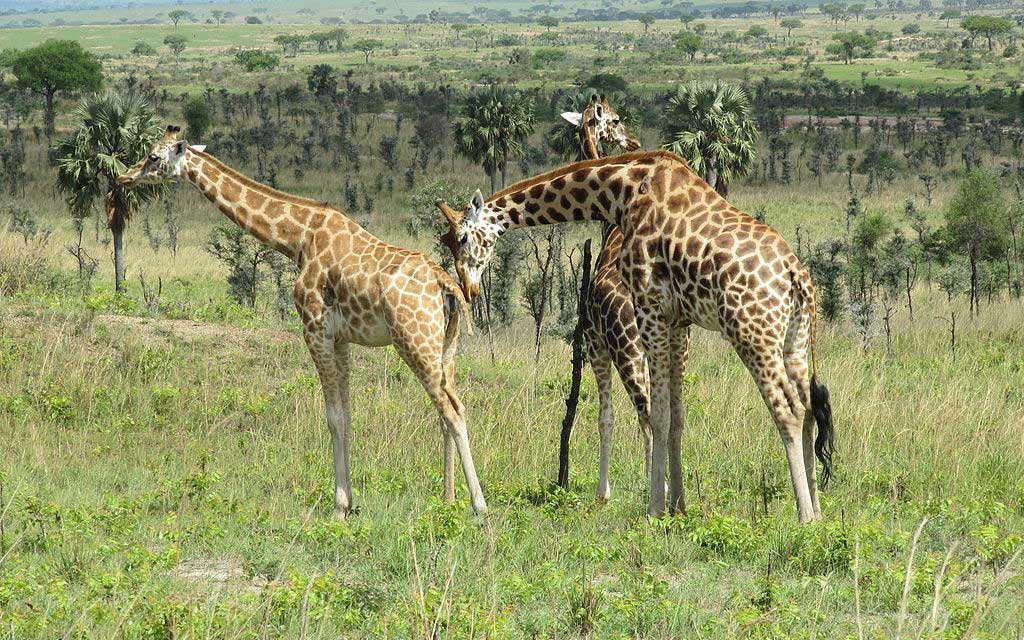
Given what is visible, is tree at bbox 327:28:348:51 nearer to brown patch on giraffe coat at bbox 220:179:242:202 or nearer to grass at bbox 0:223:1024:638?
grass at bbox 0:223:1024:638

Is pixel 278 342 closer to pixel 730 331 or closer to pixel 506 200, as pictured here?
pixel 506 200

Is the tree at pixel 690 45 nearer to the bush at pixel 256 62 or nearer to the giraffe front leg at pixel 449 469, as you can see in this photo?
the bush at pixel 256 62

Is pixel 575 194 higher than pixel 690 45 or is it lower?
lower

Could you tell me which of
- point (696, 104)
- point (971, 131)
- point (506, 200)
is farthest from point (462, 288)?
point (971, 131)

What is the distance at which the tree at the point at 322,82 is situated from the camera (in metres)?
85.0

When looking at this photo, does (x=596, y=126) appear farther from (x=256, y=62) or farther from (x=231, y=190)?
(x=256, y=62)

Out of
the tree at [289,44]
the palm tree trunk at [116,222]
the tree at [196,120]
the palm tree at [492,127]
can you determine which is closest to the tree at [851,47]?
the tree at [289,44]

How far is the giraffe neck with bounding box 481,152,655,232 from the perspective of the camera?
28.5ft

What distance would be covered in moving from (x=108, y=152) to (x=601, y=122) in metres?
19.3

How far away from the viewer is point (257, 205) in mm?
9508

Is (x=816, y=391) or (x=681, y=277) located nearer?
(x=816, y=391)

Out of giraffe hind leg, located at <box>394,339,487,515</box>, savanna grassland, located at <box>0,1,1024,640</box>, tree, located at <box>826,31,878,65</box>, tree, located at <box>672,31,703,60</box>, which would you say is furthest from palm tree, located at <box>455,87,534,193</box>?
tree, located at <box>672,31,703,60</box>

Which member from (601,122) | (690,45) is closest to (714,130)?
(601,122)

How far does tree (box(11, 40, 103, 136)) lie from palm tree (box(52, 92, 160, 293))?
50.2m
